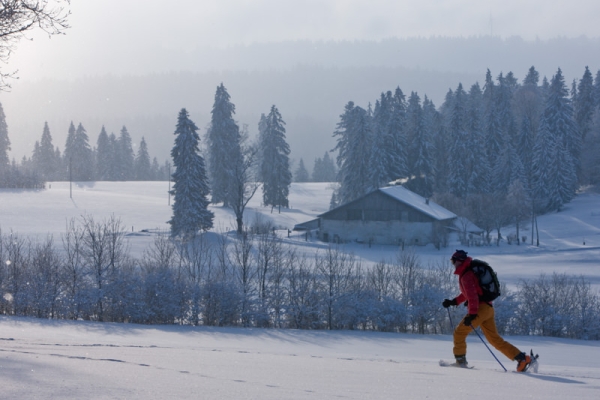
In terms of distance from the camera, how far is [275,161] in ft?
263

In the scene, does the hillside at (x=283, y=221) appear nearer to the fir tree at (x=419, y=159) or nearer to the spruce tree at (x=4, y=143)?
the spruce tree at (x=4, y=143)

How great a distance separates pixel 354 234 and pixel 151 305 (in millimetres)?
37782

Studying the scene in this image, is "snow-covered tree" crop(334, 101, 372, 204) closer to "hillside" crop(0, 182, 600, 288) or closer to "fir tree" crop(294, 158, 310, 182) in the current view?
"hillside" crop(0, 182, 600, 288)

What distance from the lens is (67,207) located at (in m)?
65.3

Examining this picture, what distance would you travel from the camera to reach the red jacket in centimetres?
870

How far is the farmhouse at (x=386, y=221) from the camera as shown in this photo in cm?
5328

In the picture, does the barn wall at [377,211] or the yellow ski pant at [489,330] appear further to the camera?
the barn wall at [377,211]

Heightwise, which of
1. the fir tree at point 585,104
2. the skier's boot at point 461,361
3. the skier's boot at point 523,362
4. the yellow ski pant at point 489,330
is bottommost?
the skier's boot at point 461,361

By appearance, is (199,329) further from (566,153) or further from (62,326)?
(566,153)

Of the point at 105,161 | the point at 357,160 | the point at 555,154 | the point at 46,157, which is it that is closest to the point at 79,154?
the point at 105,161

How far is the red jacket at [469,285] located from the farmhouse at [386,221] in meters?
44.2

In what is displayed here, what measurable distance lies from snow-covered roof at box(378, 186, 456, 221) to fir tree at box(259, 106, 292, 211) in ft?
77.7

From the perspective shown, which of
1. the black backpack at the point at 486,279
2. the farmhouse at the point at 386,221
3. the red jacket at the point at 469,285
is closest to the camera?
the red jacket at the point at 469,285

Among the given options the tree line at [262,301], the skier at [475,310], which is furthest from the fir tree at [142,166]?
the skier at [475,310]
